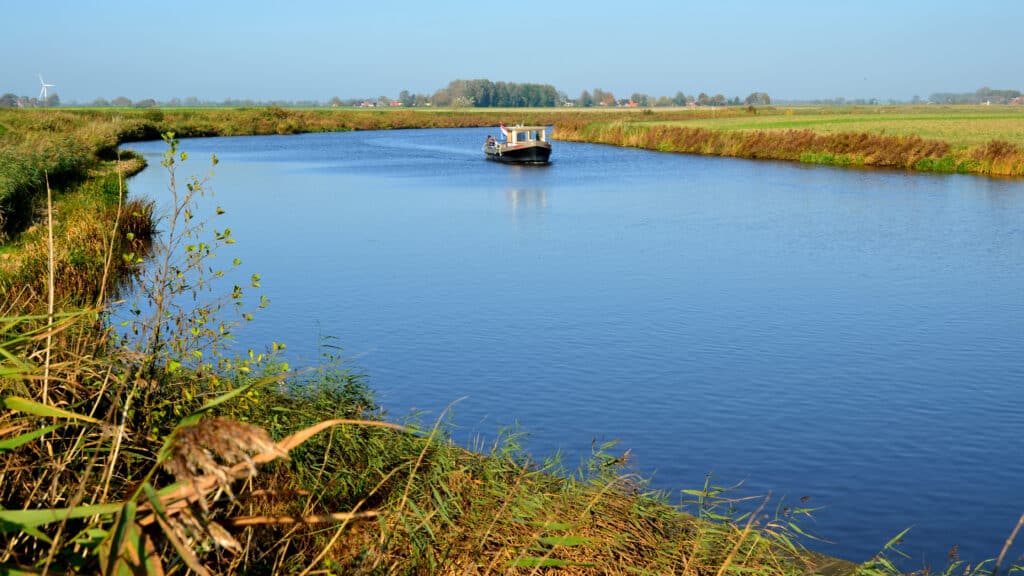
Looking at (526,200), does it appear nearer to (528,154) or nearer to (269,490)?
(528,154)

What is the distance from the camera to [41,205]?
70.6ft

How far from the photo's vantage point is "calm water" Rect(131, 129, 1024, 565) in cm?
927

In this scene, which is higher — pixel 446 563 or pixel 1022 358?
pixel 446 563

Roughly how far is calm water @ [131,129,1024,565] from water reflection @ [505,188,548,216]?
10.3 inches

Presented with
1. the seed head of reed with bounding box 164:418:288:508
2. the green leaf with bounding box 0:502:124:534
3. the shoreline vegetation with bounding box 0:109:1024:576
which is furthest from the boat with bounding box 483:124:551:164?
the seed head of reed with bounding box 164:418:288:508

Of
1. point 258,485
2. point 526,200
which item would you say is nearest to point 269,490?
point 258,485

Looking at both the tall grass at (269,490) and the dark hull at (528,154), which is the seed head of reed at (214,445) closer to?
the tall grass at (269,490)

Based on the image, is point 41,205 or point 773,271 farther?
point 41,205

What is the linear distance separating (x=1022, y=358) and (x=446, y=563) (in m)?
10.7

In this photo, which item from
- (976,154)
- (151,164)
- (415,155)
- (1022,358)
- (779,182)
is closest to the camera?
(1022,358)

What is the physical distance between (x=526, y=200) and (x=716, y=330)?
1895cm

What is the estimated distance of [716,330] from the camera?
14.3 m

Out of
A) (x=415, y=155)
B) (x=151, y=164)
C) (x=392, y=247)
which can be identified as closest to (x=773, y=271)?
(x=392, y=247)

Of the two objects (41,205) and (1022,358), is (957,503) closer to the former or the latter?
(1022,358)
